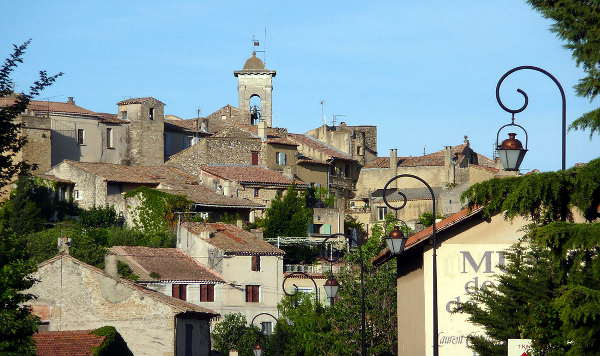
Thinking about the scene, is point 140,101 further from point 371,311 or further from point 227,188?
point 371,311

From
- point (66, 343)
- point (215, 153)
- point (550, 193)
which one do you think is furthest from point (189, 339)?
point (215, 153)

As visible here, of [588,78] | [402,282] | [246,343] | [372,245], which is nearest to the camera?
[588,78]

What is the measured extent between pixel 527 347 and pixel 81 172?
70.7 m

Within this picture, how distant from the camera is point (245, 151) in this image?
→ 102688 millimetres

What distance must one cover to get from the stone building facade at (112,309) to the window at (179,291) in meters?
15.9

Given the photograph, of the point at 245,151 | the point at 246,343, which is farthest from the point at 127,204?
the point at 246,343

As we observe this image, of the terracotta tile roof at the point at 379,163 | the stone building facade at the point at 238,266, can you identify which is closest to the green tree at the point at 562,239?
the stone building facade at the point at 238,266

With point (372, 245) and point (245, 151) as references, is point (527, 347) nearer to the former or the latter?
point (372, 245)

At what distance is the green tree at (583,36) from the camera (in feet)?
61.4

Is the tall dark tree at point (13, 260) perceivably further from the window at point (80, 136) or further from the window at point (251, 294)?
the window at point (80, 136)

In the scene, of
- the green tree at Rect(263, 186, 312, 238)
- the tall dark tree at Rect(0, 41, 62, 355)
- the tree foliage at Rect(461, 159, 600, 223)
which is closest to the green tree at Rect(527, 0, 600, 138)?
the tree foliage at Rect(461, 159, 600, 223)

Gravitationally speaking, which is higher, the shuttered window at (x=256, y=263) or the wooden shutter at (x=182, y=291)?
the shuttered window at (x=256, y=263)

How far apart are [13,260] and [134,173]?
6111 centimetres

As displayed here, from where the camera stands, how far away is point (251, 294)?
258ft
